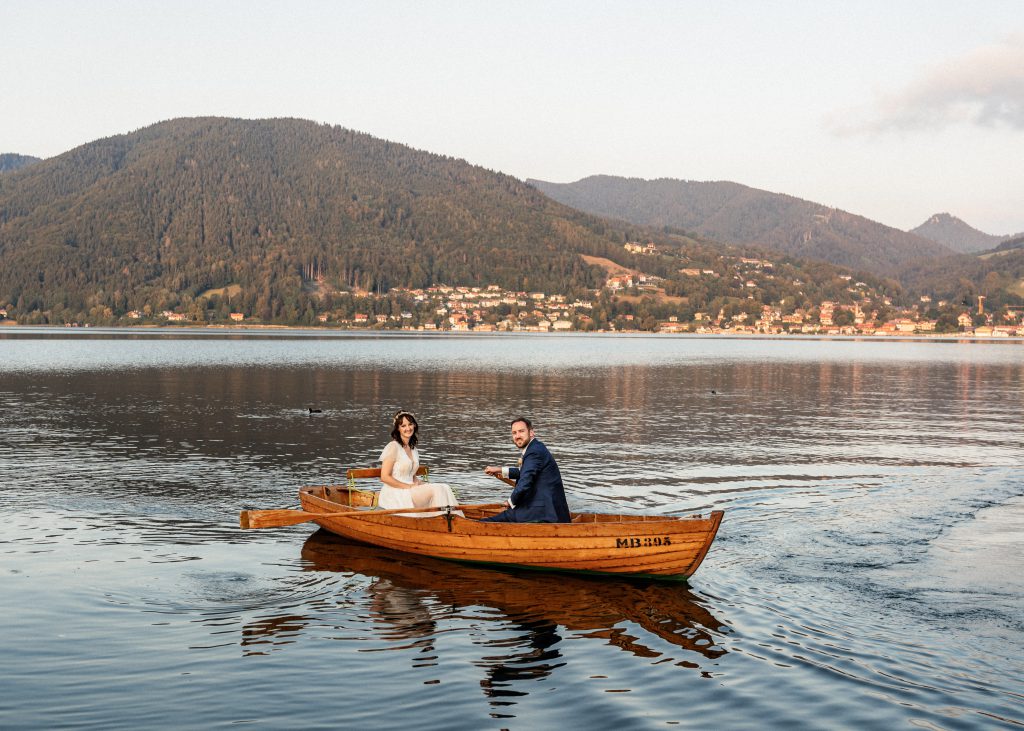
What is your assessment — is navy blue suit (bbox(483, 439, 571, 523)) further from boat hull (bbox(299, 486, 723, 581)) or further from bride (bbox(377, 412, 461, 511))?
bride (bbox(377, 412, 461, 511))

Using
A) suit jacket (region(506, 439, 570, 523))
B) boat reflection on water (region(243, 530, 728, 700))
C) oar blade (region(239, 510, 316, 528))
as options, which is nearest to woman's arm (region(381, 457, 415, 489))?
boat reflection on water (region(243, 530, 728, 700))

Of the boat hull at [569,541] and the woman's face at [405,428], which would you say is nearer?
the boat hull at [569,541]

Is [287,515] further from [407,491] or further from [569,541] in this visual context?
[569,541]

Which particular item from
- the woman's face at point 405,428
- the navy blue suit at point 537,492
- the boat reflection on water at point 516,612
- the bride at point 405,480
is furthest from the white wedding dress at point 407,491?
the navy blue suit at point 537,492

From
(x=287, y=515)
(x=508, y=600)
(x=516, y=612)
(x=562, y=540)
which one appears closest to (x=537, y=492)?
(x=562, y=540)

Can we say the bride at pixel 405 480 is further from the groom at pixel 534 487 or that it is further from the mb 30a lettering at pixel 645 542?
the mb 30a lettering at pixel 645 542

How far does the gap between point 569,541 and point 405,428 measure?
443 centimetres

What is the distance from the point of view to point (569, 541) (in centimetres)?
1698

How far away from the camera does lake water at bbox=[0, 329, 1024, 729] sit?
451 inches

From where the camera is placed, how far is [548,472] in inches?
687

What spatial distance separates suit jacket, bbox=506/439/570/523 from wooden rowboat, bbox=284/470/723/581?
0.43 m

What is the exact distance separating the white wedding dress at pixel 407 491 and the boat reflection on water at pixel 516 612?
1.12 m

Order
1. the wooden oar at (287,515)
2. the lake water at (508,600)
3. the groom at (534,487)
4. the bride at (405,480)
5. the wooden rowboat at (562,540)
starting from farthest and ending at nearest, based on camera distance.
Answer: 1. the bride at (405,480)
2. the wooden oar at (287,515)
3. the groom at (534,487)
4. the wooden rowboat at (562,540)
5. the lake water at (508,600)

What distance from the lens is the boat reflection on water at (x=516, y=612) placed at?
13.4m
